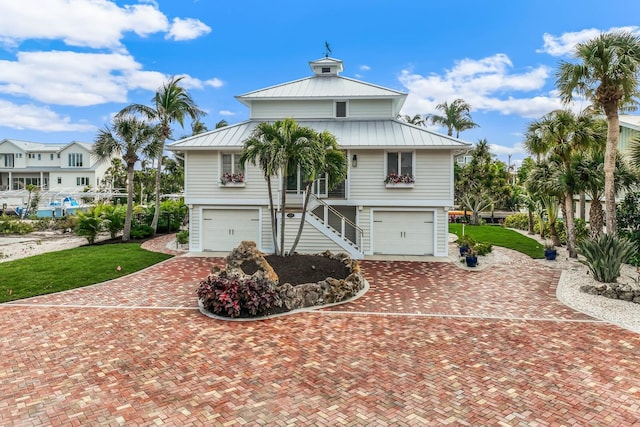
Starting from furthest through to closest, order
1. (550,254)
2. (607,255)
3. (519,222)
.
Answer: (519,222) < (550,254) < (607,255)

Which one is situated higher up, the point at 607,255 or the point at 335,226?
the point at 335,226

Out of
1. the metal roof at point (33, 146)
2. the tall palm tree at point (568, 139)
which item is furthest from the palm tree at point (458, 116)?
the metal roof at point (33, 146)

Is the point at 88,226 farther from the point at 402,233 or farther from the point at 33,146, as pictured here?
the point at 33,146

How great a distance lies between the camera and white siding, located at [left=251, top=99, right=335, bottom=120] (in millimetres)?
21109

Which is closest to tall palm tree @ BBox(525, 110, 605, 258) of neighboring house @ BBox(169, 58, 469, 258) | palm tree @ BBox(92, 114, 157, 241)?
neighboring house @ BBox(169, 58, 469, 258)

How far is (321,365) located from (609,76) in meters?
14.2

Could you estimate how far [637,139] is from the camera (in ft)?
53.5

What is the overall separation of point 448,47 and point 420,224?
11453mm

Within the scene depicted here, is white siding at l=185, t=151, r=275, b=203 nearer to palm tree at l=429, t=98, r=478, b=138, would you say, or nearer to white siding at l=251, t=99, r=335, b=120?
white siding at l=251, t=99, r=335, b=120

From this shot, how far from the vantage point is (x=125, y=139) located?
21812 mm

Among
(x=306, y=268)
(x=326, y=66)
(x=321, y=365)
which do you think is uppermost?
(x=326, y=66)

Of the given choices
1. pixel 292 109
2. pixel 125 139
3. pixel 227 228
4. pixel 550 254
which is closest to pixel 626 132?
pixel 550 254

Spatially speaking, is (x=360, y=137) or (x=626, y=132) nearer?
(x=360, y=137)

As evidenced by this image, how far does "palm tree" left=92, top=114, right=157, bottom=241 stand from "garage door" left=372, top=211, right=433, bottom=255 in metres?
14.1
